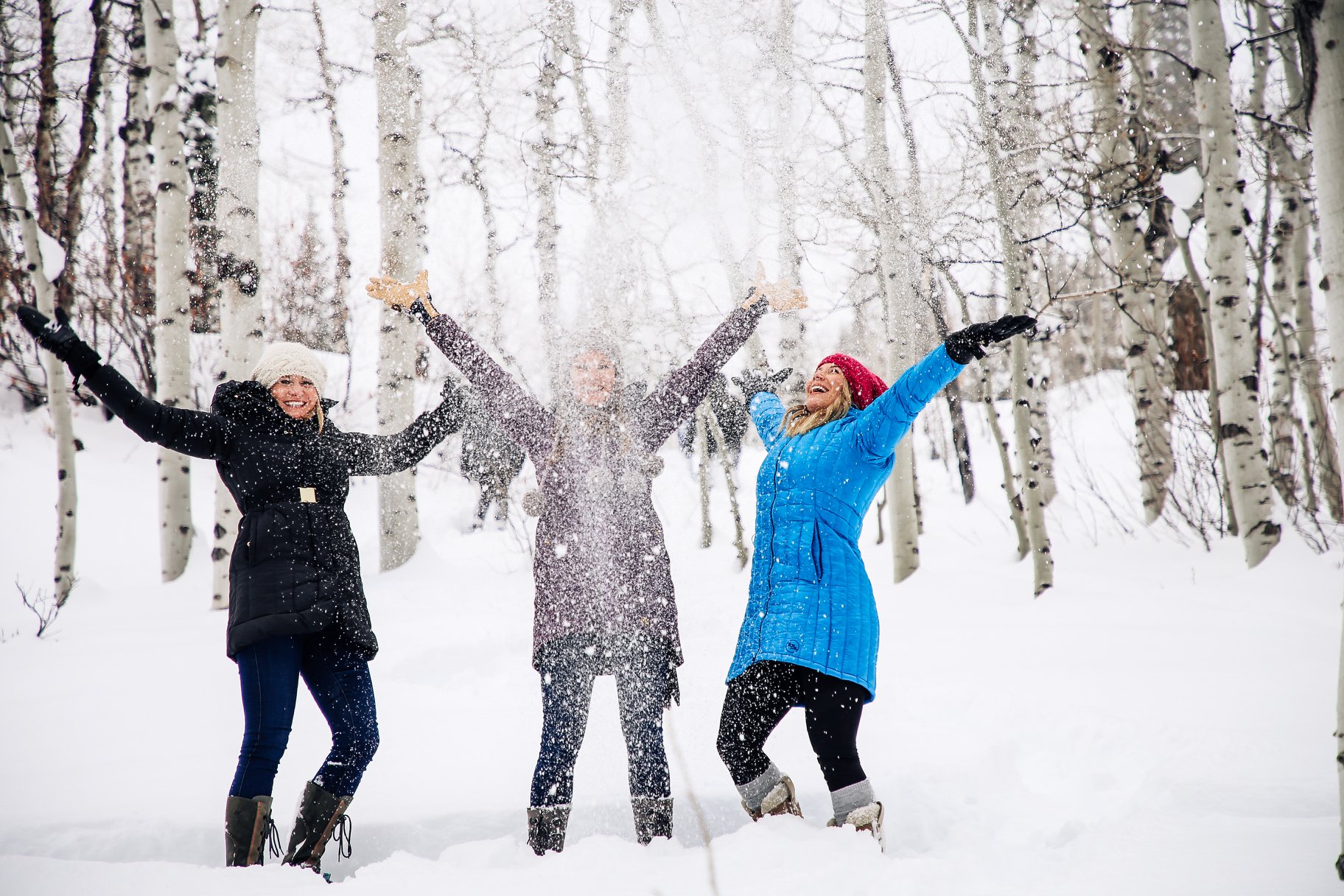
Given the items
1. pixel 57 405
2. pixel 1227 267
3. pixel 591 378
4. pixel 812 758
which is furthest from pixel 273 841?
pixel 57 405

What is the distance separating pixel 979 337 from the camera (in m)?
2.17

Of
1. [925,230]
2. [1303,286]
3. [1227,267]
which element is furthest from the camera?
[1303,286]

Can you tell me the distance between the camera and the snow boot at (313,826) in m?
2.29

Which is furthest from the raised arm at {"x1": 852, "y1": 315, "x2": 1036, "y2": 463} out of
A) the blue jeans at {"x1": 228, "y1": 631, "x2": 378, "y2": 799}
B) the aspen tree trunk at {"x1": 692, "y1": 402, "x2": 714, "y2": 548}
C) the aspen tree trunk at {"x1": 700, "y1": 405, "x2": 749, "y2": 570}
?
the aspen tree trunk at {"x1": 692, "y1": 402, "x2": 714, "y2": 548}

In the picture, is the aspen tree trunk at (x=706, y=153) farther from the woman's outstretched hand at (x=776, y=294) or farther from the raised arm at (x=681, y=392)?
the raised arm at (x=681, y=392)

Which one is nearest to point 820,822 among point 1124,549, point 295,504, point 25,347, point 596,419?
point 596,419

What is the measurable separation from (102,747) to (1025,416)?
5.89m

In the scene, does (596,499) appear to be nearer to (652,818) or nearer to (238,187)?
(652,818)

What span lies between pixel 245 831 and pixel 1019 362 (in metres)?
5.46

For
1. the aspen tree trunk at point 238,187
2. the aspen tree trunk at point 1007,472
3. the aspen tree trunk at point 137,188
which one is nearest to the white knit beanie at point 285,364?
the aspen tree trunk at point 238,187

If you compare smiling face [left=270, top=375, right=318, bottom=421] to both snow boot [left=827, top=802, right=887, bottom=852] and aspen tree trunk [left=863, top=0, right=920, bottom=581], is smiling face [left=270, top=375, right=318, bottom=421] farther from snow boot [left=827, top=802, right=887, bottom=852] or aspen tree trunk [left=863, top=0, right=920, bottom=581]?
aspen tree trunk [left=863, top=0, right=920, bottom=581]

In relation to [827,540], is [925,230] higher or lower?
higher

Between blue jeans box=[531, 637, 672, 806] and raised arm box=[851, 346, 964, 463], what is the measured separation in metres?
0.97

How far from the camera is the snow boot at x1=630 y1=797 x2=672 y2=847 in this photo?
2326mm
